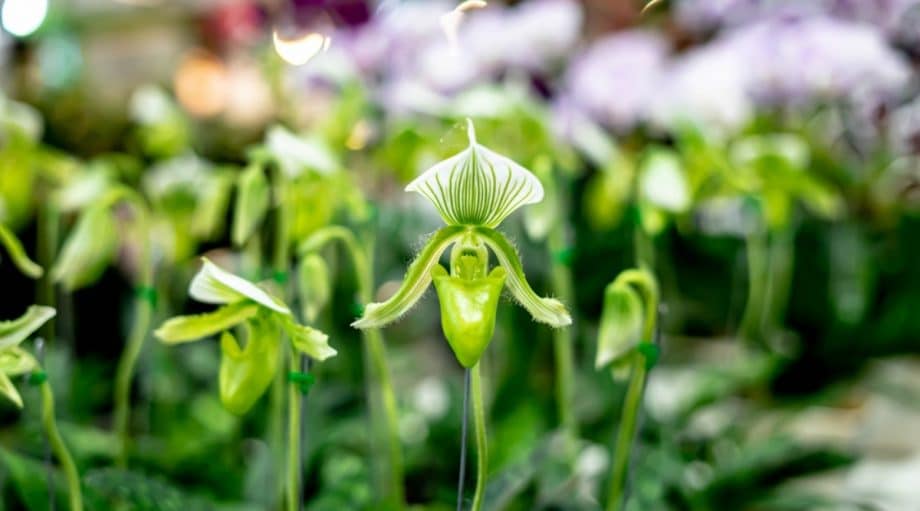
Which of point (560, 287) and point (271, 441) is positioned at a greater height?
point (560, 287)

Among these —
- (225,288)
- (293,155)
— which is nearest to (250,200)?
(293,155)

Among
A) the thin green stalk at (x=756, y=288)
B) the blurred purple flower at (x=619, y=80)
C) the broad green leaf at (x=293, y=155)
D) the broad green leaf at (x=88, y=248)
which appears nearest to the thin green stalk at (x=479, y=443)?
the broad green leaf at (x=293, y=155)

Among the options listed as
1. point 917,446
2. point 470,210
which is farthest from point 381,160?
point 917,446

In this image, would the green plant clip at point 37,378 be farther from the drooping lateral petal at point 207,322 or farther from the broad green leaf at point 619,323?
the broad green leaf at point 619,323

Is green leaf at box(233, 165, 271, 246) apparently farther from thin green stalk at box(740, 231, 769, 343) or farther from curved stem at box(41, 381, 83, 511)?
thin green stalk at box(740, 231, 769, 343)

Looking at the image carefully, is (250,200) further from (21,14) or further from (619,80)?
(619,80)

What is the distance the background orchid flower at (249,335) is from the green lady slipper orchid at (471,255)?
6 cm

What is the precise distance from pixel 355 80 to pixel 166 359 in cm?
38

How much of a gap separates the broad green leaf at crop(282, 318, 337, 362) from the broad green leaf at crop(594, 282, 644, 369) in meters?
0.18

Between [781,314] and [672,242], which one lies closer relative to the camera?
[781,314]

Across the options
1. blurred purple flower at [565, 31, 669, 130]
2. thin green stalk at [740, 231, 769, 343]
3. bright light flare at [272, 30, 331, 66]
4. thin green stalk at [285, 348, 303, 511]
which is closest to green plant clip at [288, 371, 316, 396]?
thin green stalk at [285, 348, 303, 511]

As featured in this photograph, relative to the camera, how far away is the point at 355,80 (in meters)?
0.78

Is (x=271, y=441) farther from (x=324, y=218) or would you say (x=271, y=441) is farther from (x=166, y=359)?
(x=166, y=359)

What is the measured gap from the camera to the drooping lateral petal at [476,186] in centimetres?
31
